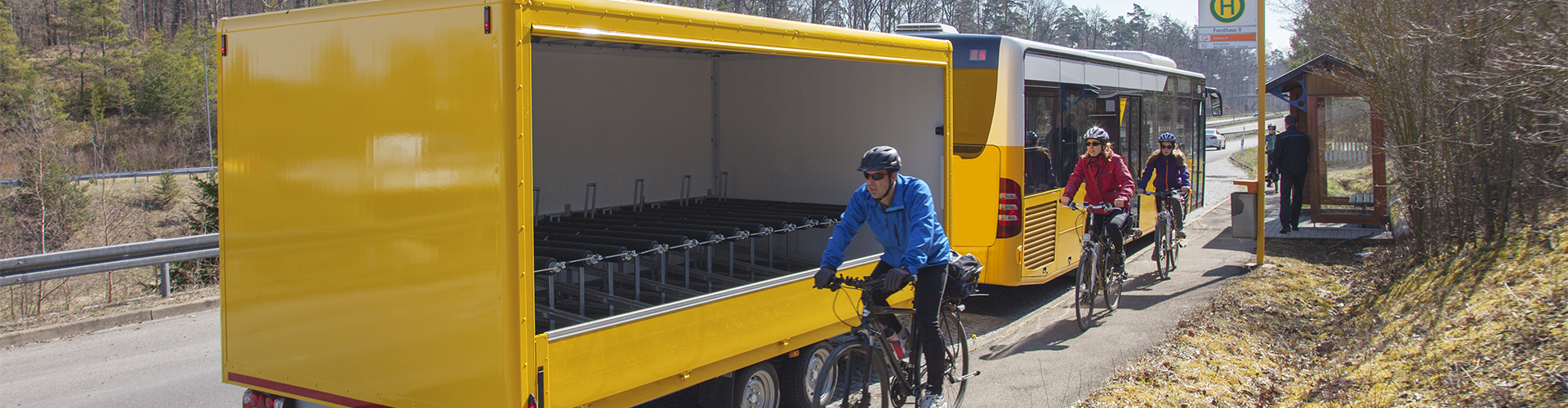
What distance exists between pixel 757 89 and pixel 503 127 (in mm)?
4876

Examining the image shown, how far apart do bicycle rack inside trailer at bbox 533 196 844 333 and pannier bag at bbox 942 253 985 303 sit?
147cm

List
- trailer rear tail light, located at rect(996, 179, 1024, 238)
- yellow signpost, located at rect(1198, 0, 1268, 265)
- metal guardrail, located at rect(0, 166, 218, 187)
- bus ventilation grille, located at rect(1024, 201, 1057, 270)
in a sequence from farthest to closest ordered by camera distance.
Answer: metal guardrail, located at rect(0, 166, 218, 187) < yellow signpost, located at rect(1198, 0, 1268, 265) < bus ventilation grille, located at rect(1024, 201, 1057, 270) < trailer rear tail light, located at rect(996, 179, 1024, 238)

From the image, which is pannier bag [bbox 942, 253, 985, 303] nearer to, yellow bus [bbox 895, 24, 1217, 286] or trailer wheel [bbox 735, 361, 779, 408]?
trailer wheel [bbox 735, 361, 779, 408]

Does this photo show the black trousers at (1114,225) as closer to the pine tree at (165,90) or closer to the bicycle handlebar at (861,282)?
the bicycle handlebar at (861,282)

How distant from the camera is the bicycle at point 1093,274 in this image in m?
8.07

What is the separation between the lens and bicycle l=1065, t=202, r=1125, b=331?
8070 millimetres

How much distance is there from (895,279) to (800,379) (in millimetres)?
1215

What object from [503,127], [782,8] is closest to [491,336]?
[503,127]

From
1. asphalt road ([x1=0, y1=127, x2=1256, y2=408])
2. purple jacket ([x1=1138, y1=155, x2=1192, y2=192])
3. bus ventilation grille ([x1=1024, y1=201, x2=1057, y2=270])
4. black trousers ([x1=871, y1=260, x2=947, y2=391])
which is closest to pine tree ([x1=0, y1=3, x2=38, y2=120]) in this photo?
asphalt road ([x1=0, y1=127, x2=1256, y2=408])

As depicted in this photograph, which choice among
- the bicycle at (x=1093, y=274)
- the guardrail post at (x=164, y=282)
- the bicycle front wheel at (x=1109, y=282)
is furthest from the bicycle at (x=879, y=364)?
the guardrail post at (x=164, y=282)

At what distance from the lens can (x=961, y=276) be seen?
5.14 meters

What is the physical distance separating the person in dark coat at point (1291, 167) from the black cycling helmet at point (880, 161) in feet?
33.1

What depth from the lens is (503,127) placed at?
3566mm

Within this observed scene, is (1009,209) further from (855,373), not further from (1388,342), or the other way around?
(855,373)
